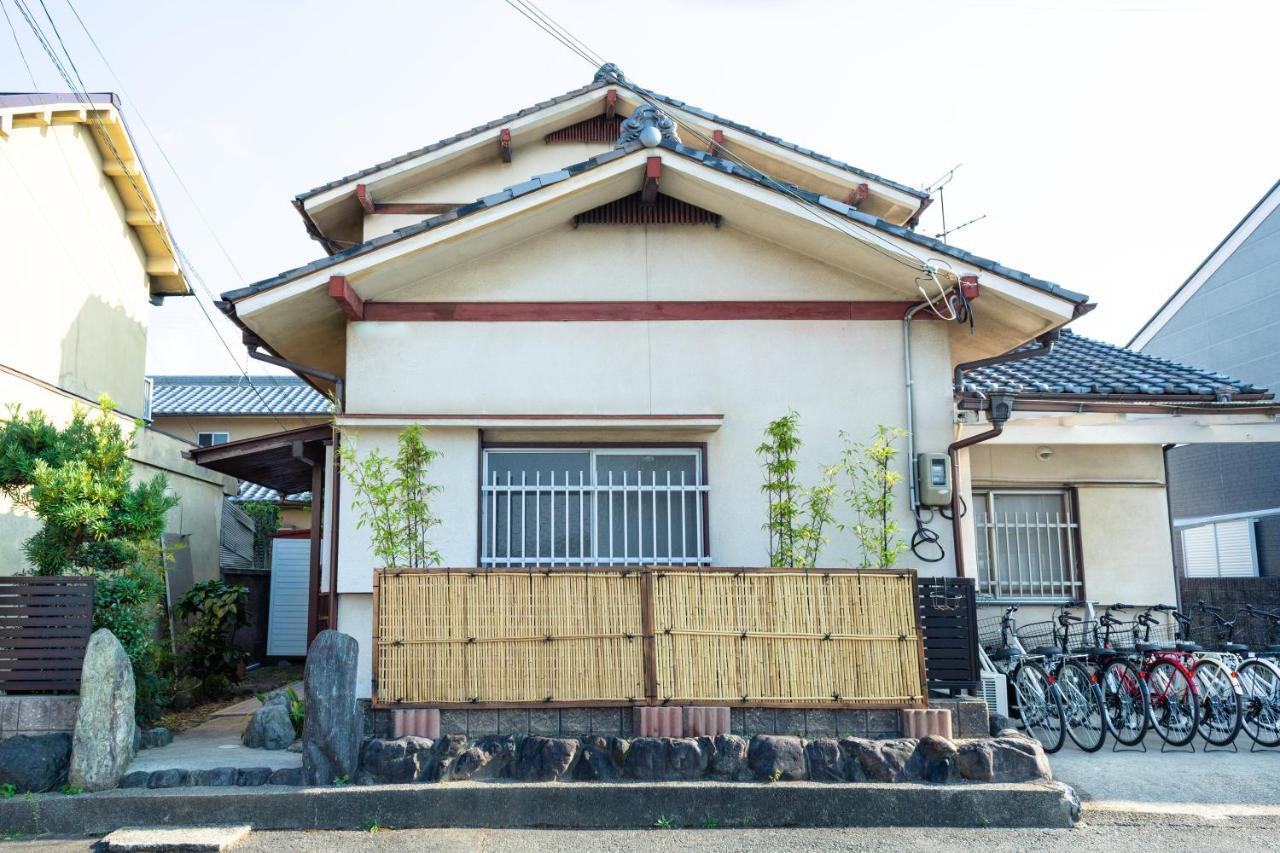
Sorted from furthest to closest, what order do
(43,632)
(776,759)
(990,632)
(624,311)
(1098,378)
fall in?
(1098,378) → (990,632) → (624,311) → (43,632) → (776,759)

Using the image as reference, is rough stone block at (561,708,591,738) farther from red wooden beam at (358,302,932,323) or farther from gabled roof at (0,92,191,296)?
gabled roof at (0,92,191,296)

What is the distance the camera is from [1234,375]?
1798 centimetres

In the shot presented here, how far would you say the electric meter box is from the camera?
8969 mm

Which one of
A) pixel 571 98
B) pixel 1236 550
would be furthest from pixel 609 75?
pixel 1236 550

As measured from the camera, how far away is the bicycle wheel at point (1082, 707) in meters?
8.26

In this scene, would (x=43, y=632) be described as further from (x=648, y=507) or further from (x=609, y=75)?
(x=609, y=75)

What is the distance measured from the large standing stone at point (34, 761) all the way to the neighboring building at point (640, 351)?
2.35 meters

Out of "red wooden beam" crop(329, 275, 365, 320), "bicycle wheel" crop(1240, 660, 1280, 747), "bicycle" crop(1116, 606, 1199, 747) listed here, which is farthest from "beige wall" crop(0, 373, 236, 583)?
"bicycle wheel" crop(1240, 660, 1280, 747)

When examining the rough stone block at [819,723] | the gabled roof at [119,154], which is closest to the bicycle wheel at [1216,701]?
the rough stone block at [819,723]

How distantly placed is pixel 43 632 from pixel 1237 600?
15490 mm

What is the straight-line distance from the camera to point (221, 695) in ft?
38.0

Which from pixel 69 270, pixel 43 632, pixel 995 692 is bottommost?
pixel 995 692

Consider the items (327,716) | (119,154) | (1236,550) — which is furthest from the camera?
(1236,550)

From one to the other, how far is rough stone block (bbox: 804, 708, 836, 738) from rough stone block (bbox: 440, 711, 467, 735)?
2.56 m
